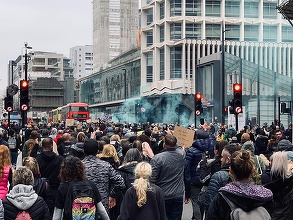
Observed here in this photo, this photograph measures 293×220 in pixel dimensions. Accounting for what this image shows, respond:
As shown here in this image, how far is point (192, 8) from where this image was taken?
75.6m

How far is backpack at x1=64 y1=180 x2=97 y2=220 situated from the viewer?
21.1 feet

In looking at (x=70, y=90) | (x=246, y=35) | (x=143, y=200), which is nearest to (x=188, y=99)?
(x=246, y=35)

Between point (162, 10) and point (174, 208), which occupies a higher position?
point (162, 10)

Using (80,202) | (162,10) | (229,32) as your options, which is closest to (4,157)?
(80,202)

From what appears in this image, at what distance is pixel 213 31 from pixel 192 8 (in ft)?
13.2

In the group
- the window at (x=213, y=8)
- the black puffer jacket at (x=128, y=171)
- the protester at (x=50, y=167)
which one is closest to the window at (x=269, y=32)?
the window at (x=213, y=8)

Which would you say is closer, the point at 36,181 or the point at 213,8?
the point at 36,181

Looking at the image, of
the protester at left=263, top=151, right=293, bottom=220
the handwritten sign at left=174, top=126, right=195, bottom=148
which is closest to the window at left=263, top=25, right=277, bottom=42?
the handwritten sign at left=174, top=126, right=195, bottom=148

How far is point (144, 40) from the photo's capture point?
81.8 m

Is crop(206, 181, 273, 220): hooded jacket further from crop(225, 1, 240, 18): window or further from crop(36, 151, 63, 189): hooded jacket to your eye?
crop(225, 1, 240, 18): window

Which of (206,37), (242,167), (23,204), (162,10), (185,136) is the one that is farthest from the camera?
(162,10)

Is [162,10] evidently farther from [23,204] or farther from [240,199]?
[240,199]

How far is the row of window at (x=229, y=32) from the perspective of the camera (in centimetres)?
7556

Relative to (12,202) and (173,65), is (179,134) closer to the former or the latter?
(12,202)
